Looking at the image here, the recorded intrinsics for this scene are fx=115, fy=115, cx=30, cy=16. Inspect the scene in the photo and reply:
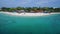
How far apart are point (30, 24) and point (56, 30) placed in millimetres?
469

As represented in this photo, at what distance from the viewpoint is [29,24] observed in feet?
6.73

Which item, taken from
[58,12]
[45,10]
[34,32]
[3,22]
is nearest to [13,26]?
[3,22]

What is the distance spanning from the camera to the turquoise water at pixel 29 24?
2.03m

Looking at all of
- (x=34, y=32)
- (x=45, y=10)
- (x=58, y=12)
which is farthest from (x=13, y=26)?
(x=58, y=12)

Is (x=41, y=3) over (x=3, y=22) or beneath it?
over

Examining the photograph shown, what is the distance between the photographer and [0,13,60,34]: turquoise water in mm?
2025

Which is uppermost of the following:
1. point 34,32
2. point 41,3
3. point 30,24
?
point 41,3

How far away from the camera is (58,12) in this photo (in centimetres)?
205

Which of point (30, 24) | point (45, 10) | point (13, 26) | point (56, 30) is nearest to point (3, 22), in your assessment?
point (13, 26)

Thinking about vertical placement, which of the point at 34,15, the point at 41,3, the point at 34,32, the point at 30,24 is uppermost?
the point at 41,3

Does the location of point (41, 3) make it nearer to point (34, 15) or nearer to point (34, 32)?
point (34, 15)

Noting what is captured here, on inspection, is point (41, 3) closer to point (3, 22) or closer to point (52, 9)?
point (52, 9)

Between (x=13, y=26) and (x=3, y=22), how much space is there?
7.6 inches

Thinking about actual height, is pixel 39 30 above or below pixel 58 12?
below
